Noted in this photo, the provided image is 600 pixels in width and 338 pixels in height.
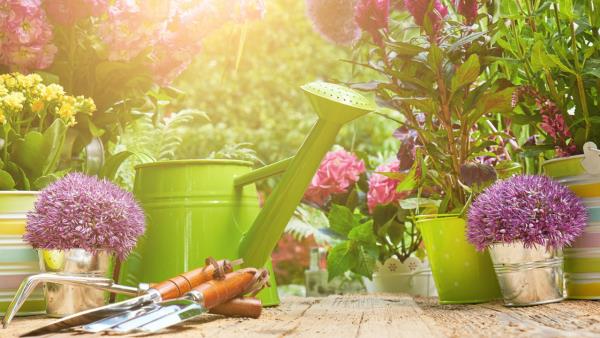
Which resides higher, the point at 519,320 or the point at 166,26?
the point at 166,26

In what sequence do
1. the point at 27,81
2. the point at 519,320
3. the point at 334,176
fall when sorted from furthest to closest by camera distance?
1. the point at 334,176
2. the point at 27,81
3. the point at 519,320

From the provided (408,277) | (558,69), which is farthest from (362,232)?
(558,69)

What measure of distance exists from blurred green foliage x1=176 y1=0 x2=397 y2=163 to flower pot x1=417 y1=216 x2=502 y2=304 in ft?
9.69

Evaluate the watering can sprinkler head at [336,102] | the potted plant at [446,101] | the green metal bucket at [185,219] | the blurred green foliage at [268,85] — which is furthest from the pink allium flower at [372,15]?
the blurred green foliage at [268,85]

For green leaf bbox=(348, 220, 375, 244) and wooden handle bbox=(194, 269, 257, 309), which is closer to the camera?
wooden handle bbox=(194, 269, 257, 309)

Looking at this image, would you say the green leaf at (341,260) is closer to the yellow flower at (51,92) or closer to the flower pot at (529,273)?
the flower pot at (529,273)

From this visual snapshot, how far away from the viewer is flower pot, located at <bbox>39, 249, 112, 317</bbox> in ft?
2.71

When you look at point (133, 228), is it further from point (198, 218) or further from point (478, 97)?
point (478, 97)

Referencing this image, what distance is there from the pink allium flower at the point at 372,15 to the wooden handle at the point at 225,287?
34 cm

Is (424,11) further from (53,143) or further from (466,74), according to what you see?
(53,143)

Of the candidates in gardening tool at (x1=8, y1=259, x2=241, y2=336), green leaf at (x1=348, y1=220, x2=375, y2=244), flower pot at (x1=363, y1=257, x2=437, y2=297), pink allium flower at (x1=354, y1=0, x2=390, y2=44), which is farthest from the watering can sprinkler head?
flower pot at (x1=363, y1=257, x2=437, y2=297)

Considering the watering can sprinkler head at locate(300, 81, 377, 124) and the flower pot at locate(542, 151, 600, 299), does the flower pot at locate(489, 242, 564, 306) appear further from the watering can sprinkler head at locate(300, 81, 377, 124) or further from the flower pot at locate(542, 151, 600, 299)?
the watering can sprinkler head at locate(300, 81, 377, 124)

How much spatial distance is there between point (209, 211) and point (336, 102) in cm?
21

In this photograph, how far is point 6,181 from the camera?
0.91 meters
